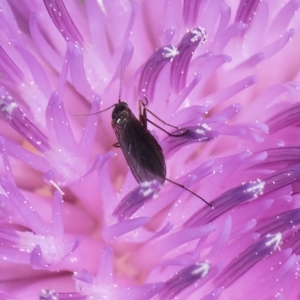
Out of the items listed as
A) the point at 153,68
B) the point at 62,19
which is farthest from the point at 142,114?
the point at 62,19

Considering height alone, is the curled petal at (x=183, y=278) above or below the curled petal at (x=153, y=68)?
below

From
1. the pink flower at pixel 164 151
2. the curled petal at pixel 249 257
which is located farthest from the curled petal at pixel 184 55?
the curled petal at pixel 249 257

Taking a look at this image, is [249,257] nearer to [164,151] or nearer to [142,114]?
[164,151]

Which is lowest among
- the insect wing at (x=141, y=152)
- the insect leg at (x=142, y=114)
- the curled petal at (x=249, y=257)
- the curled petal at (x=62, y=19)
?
the curled petal at (x=249, y=257)

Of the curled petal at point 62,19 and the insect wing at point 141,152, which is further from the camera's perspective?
the curled petal at point 62,19

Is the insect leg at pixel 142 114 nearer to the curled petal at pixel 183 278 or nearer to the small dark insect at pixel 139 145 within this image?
the small dark insect at pixel 139 145
